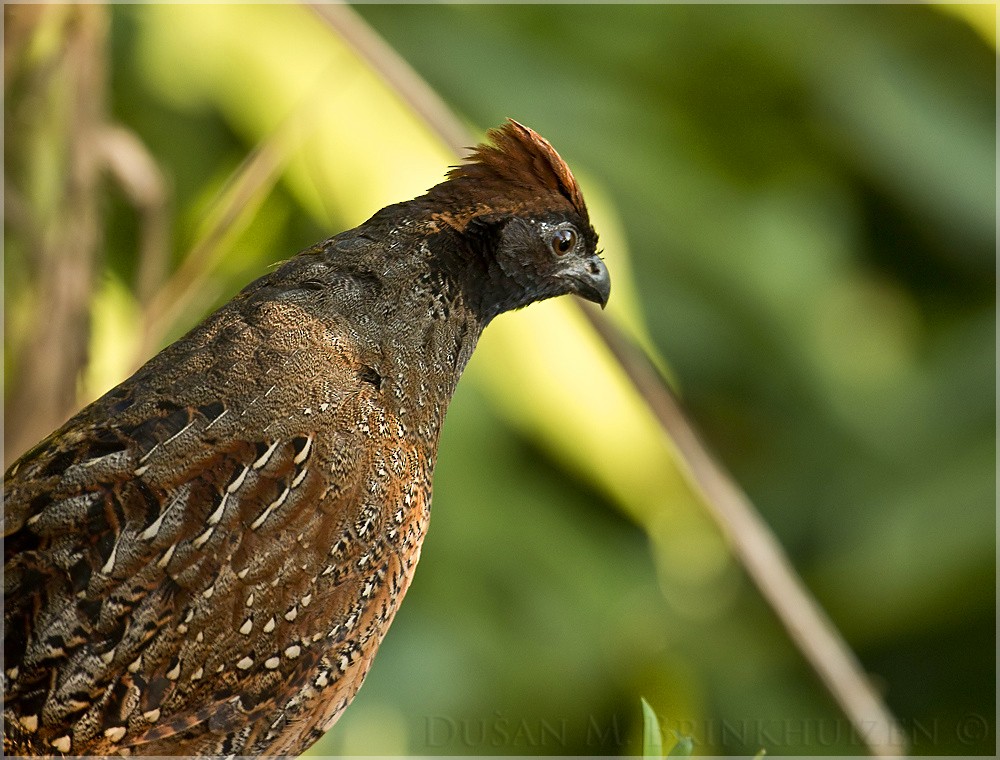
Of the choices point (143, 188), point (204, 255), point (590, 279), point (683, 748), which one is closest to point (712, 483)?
point (590, 279)

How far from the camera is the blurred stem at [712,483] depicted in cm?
239

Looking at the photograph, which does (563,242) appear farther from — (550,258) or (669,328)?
(669,328)

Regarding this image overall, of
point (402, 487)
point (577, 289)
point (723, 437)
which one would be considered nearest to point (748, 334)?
point (723, 437)

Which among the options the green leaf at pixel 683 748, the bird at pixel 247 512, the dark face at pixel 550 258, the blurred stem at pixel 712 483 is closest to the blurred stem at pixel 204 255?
the blurred stem at pixel 712 483

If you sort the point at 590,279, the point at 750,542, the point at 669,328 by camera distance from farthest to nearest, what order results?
the point at 669,328 < the point at 750,542 < the point at 590,279

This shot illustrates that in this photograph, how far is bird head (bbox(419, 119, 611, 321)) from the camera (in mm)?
2109

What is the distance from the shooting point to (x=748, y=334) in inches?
188

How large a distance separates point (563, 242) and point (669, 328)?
2715mm

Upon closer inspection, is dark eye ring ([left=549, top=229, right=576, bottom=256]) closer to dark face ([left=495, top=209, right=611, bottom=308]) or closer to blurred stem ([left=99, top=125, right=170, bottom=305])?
dark face ([left=495, top=209, right=611, bottom=308])

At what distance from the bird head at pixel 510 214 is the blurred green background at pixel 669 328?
1209 mm

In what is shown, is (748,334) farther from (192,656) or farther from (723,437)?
(192,656)

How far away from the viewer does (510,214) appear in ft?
6.91

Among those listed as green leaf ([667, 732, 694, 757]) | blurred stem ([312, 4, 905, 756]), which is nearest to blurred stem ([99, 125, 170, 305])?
blurred stem ([312, 4, 905, 756])

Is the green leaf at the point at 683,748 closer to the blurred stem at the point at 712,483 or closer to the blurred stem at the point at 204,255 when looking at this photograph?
the blurred stem at the point at 712,483
